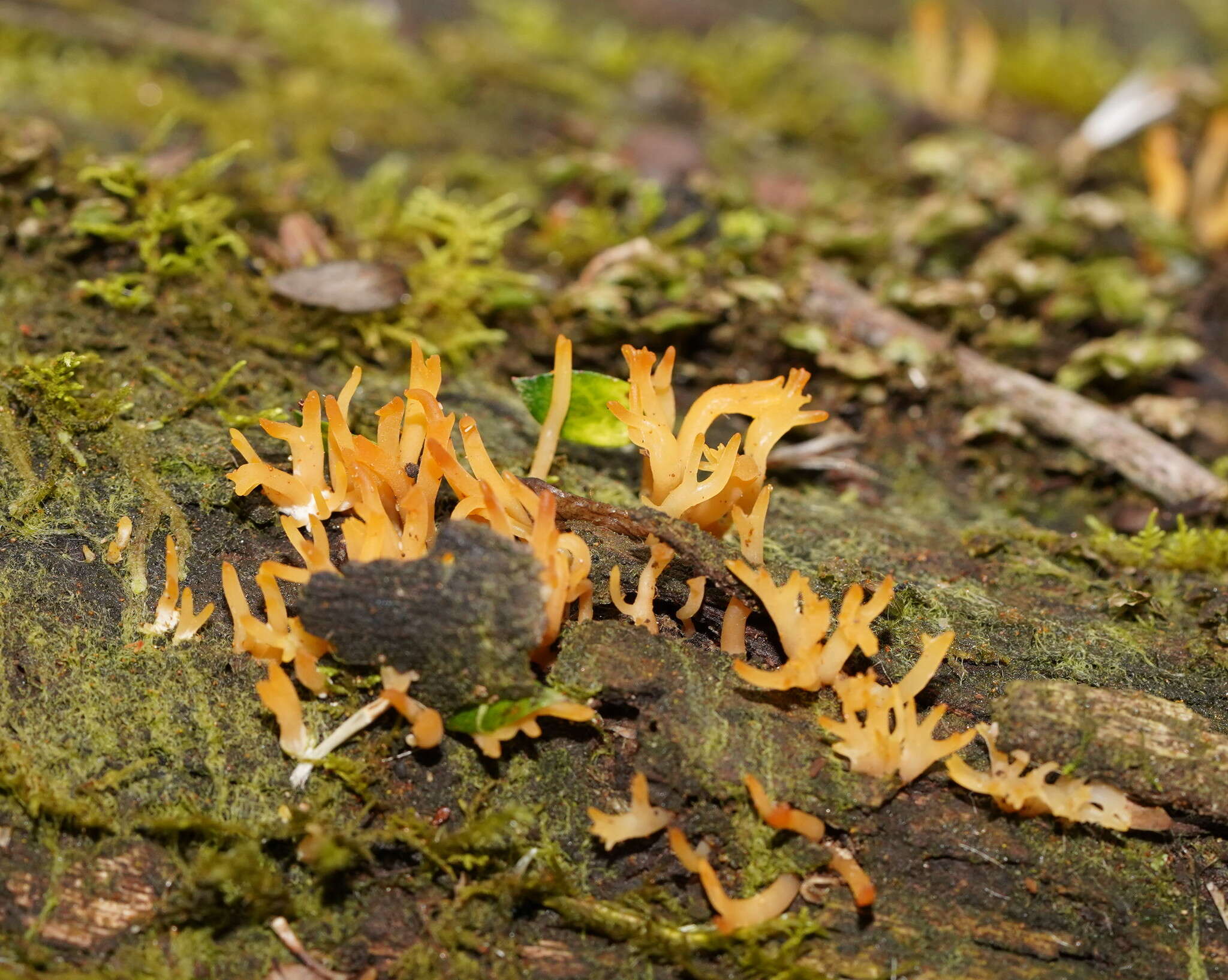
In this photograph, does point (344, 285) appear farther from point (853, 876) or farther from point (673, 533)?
point (853, 876)

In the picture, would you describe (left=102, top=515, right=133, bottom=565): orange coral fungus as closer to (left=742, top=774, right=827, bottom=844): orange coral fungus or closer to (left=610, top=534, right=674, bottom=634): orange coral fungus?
(left=610, top=534, right=674, bottom=634): orange coral fungus

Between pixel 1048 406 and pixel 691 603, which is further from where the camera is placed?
pixel 1048 406

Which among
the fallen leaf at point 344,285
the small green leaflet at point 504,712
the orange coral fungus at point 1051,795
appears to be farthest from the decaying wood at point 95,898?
the fallen leaf at point 344,285

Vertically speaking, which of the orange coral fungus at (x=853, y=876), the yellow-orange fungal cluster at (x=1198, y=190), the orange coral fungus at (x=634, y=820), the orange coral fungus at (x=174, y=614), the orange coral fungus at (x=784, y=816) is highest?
the yellow-orange fungal cluster at (x=1198, y=190)

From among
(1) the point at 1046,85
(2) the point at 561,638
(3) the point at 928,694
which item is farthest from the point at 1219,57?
(2) the point at 561,638

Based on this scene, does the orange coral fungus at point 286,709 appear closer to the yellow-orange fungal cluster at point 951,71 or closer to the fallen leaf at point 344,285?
the fallen leaf at point 344,285

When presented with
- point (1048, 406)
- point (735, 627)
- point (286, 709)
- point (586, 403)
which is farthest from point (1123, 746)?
point (286, 709)

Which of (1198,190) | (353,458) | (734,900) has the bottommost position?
(734,900)
